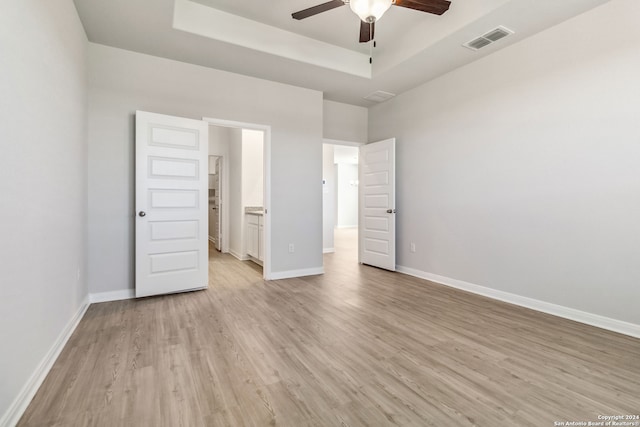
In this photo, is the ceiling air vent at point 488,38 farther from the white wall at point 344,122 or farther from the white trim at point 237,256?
the white trim at point 237,256

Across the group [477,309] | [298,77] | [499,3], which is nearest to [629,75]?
[499,3]

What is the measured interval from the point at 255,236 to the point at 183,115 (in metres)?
2.26

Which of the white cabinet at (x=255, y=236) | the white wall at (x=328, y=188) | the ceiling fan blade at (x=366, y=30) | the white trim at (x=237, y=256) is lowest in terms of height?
the white trim at (x=237, y=256)

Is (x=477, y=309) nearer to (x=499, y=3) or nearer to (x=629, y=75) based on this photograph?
(x=629, y=75)

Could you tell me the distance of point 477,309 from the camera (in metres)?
3.12

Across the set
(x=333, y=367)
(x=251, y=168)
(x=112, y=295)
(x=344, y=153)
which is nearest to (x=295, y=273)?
(x=112, y=295)

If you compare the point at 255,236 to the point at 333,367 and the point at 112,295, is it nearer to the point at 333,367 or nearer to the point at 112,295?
the point at 112,295

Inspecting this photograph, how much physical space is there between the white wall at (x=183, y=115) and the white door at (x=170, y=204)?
202mm

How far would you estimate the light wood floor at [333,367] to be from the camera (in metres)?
1.56

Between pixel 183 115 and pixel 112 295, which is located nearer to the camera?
pixel 112 295

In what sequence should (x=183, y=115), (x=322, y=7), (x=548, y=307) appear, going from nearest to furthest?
(x=322, y=7) < (x=548, y=307) < (x=183, y=115)

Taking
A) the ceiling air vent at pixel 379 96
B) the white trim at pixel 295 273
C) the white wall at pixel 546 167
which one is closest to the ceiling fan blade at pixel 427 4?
the white wall at pixel 546 167

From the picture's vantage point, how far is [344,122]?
5281 millimetres

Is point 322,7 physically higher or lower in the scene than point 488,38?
lower
